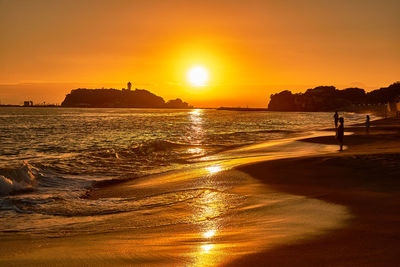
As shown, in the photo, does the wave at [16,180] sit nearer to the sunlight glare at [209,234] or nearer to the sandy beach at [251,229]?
the sandy beach at [251,229]

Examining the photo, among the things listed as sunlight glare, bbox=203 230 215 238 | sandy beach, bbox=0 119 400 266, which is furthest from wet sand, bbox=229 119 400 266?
sunlight glare, bbox=203 230 215 238

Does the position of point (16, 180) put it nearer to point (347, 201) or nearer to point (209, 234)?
point (209, 234)

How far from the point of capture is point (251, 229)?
22.0ft

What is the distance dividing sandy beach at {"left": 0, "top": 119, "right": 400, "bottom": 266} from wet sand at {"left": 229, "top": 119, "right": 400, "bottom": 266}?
17 mm

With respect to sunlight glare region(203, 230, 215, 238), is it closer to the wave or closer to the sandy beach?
the sandy beach

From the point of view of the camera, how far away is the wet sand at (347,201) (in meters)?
4.92

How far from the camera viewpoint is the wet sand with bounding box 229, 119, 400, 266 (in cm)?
492

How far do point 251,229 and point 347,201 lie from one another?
3.17 meters

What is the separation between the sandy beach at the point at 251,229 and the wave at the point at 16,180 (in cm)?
296

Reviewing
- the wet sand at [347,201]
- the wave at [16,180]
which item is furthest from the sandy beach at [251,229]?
the wave at [16,180]

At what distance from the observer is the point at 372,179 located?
35.4ft

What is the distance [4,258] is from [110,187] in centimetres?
740

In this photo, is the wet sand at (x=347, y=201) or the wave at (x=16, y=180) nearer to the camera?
the wet sand at (x=347, y=201)

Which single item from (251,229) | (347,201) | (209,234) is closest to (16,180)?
(209,234)
